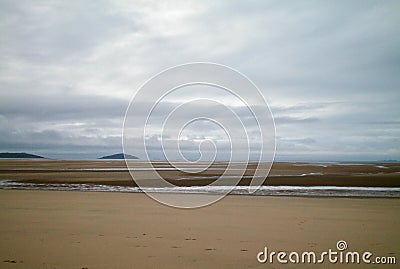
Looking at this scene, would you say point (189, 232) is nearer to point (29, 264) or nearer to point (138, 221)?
point (138, 221)

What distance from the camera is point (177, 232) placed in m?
11.0

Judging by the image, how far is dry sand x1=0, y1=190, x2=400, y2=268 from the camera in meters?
8.27

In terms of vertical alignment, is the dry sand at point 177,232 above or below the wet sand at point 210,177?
below

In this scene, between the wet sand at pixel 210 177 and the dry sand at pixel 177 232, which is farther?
the wet sand at pixel 210 177

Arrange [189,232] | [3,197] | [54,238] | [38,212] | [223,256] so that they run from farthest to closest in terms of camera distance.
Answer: [3,197] → [38,212] → [189,232] → [54,238] → [223,256]

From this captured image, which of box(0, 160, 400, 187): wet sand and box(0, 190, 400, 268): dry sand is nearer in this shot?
box(0, 190, 400, 268): dry sand

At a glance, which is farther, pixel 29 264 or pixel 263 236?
pixel 263 236

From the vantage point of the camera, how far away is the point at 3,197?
19016 millimetres

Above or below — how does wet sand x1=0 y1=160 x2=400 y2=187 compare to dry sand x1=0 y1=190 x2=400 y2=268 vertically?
above

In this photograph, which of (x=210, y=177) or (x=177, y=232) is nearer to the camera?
(x=177, y=232)

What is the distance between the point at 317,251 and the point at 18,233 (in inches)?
349

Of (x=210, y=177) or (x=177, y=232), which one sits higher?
(x=210, y=177)

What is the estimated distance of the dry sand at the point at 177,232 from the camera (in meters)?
8.27

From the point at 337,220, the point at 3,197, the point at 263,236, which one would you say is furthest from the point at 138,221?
the point at 3,197
